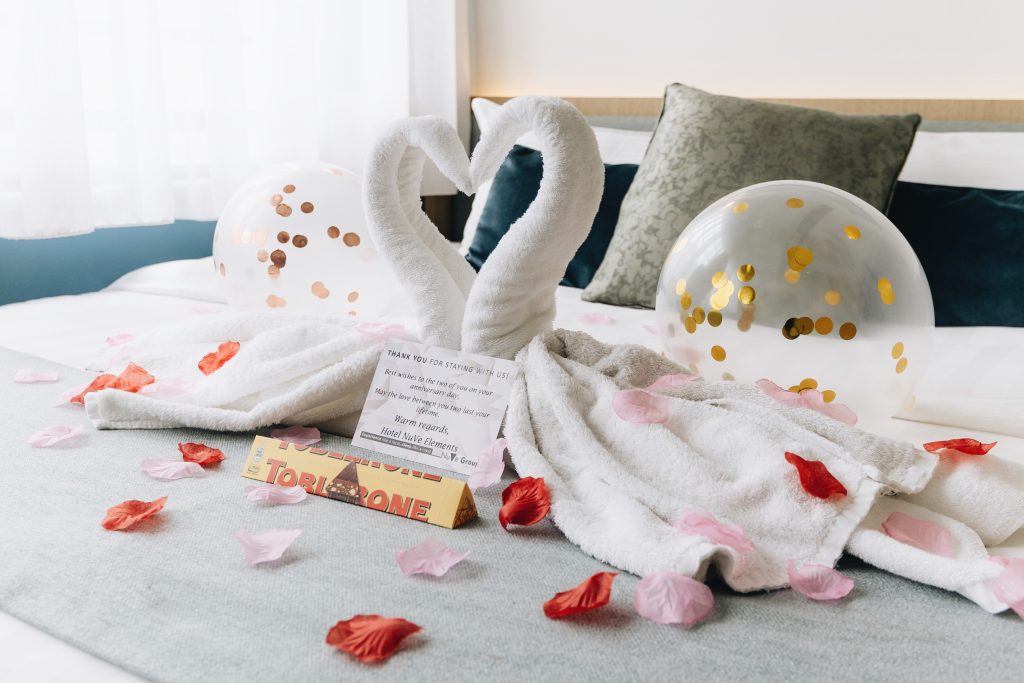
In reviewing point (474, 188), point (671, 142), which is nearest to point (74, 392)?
point (474, 188)

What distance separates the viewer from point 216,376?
1191 mm

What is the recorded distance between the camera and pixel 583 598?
69 centimetres

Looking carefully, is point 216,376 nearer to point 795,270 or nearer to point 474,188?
point 474,188

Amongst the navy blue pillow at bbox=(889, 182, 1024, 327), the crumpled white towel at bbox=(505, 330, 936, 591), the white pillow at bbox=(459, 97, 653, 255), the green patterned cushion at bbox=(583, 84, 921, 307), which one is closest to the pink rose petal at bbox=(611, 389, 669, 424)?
the crumpled white towel at bbox=(505, 330, 936, 591)

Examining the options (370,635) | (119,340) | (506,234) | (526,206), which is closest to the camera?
(370,635)

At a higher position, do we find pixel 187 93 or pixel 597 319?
pixel 187 93

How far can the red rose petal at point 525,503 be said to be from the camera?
0.85m

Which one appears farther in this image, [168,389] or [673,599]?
[168,389]

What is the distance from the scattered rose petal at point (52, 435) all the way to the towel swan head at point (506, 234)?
44cm

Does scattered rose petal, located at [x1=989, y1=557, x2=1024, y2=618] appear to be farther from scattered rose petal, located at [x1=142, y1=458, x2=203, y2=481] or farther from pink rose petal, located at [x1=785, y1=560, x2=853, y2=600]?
scattered rose petal, located at [x1=142, y1=458, x2=203, y2=481]

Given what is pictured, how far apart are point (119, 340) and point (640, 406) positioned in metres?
0.96

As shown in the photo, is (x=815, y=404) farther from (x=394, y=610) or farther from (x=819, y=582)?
(x=394, y=610)

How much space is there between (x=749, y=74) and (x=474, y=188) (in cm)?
161

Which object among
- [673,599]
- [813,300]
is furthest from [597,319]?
[673,599]
